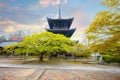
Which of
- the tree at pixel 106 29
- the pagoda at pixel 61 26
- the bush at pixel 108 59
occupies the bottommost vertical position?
the bush at pixel 108 59

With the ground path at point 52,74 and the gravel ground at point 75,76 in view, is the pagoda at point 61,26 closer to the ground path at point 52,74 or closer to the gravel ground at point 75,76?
the ground path at point 52,74

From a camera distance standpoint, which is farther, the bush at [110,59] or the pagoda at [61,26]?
the pagoda at [61,26]

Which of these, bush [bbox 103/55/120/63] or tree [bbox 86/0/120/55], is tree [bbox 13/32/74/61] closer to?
bush [bbox 103/55/120/63]

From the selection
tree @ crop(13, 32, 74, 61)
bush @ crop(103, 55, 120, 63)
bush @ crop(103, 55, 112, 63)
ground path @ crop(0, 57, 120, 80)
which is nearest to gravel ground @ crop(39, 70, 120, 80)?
ground path @ crop(0, 57, 120, 80)

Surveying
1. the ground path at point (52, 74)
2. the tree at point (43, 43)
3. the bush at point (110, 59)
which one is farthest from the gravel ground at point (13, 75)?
the bush at point (110, 59)

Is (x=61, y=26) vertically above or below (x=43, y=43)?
above

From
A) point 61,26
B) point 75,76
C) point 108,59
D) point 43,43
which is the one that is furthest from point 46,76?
point 61,26

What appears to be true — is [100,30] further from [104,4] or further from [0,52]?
[0,52]

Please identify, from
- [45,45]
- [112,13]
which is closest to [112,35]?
[112,13]

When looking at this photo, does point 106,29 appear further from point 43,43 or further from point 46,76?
point 43,43

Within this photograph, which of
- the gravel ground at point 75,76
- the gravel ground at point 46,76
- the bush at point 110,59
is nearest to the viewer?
the gravel ground at point 46,76

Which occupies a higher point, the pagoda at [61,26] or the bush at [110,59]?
the pagoda at [61,26]

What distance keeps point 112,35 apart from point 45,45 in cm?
1874

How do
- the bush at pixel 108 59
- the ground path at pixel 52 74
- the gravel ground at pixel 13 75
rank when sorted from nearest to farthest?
the gravel ground at pixel 13 75 < the ground path at pixel 52 74 < the bush at pixel 108 59
